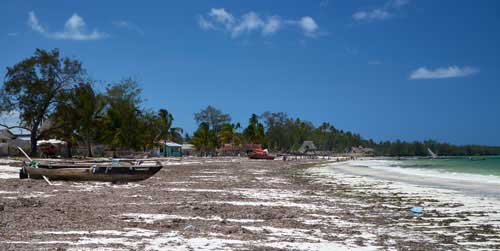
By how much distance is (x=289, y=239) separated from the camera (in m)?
9.59

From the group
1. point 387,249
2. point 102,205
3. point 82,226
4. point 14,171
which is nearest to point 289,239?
point 387,249

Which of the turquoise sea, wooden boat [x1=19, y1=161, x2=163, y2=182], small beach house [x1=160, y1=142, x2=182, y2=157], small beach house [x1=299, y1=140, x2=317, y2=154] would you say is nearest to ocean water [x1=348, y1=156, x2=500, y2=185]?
the turquoise sea

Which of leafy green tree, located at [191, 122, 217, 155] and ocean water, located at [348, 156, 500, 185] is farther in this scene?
leafy green tree, located at [191, 122, 217, 155]

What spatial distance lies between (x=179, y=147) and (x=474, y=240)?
91.6 m

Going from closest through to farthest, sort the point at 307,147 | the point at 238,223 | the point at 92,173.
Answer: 1. the point at 238,223
2. the point at 92,173
3. the point at 307,147

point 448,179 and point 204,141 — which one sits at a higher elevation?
point 204,141

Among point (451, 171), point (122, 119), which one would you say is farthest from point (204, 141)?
point (451, 171)

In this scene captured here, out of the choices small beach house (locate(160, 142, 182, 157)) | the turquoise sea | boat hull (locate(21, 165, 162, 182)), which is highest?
small beach house (locate(160, 142, 182, 157))

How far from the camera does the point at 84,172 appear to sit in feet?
77.9

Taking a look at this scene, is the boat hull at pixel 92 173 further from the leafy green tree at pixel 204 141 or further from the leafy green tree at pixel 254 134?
the leafy green tree at pixel 254 134

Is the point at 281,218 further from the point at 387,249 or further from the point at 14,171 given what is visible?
→ the point at 14,171

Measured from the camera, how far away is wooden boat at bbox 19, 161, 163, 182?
23438 millimetres

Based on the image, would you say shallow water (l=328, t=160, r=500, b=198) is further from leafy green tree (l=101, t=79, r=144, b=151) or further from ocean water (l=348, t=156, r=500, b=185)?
leafy green tree (l=101, t=79, r=144, b=151)

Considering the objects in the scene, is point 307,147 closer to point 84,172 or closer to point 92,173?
point 92,173
